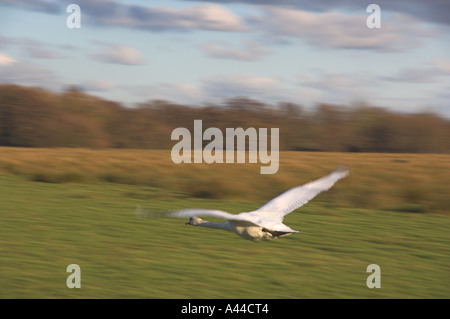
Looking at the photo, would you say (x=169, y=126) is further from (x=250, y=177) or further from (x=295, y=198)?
(x=295, y=198)

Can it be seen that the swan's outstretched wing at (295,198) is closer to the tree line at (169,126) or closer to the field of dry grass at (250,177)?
the field of dry grass at (250,177)

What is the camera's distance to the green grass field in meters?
7.62

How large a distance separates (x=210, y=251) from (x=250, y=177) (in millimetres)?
12615

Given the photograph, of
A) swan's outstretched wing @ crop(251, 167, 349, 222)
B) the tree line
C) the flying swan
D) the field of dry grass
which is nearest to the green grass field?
→ the field of dry grass

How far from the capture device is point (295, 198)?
325 inches

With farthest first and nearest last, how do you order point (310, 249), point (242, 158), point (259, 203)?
1. point (242, 158)
2. point (259, 203)
3. point (310, 249)

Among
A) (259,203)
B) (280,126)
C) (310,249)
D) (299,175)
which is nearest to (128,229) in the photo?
(310,249)

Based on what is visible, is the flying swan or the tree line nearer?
the flying swan

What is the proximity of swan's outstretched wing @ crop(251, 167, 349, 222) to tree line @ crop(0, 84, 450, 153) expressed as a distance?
109 feet

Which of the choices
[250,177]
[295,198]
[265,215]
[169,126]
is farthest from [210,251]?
[169,126]

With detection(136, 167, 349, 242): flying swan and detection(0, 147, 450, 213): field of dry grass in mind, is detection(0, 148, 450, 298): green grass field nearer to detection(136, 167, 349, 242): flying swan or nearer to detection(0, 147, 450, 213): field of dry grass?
detection(0, 147, 450, 213): field of dry grass

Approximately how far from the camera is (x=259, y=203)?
1678 centimetres

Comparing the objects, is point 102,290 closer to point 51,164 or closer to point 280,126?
point 51,164

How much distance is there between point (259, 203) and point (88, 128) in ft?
92.8
